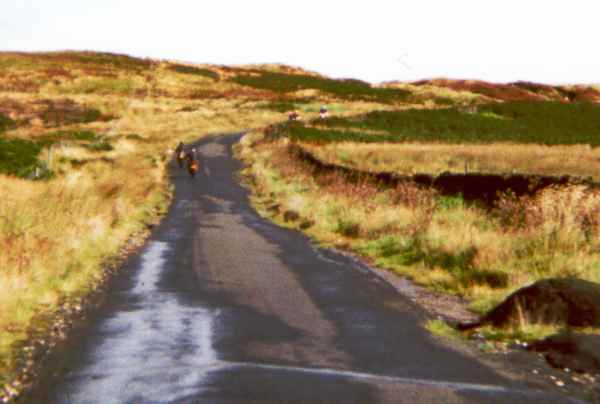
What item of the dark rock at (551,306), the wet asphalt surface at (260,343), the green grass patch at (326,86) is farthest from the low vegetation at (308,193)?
the green grass patch at (326,86)

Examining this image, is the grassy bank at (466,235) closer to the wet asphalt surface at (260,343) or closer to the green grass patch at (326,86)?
the wet asphalt surface at (260,343)

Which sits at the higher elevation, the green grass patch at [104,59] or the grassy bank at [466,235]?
the green grass patch at [104,59]

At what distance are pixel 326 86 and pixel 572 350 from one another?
121039 mm

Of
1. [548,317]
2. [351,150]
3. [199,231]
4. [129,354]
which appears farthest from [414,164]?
[129,354]

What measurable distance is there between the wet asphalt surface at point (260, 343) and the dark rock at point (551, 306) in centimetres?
109

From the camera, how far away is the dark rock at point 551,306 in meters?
11.2

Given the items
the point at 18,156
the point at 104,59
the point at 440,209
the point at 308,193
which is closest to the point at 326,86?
the point at 104,59

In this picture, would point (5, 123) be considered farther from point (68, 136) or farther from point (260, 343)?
point (260, 343)

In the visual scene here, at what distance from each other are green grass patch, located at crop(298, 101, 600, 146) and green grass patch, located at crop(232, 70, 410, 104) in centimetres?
3251

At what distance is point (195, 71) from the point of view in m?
148

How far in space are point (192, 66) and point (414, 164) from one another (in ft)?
403

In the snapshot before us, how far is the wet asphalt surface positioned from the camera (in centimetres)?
793

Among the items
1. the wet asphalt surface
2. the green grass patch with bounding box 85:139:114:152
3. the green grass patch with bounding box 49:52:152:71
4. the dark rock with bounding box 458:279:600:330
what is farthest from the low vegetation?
the green grass patch with bounding box 49:52:152:71

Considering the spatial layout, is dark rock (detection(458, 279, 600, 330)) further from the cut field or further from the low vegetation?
the low vegetation
